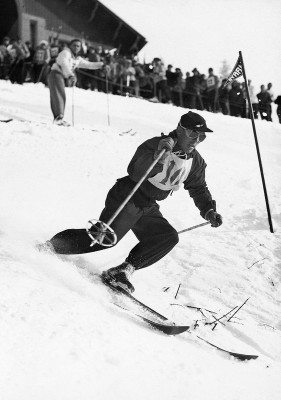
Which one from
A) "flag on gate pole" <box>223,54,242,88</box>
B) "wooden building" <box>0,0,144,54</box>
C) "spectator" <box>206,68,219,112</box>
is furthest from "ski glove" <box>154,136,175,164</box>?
"wooden building" <box>0,0,144,54</box>

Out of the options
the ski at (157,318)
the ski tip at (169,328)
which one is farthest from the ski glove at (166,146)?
the ski tip at (169,328)

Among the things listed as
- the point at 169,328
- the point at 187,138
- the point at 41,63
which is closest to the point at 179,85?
the point at 41,63

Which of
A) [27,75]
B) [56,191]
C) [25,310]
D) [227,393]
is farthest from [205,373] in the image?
[27,75]

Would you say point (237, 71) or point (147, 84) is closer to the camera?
point (237, 71)

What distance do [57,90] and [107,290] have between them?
580 centimetres

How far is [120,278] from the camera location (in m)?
3.81

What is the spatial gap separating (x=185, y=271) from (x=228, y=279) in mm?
447

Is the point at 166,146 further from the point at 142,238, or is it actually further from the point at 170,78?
the point at 170,78

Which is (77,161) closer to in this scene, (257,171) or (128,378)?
(257,171)

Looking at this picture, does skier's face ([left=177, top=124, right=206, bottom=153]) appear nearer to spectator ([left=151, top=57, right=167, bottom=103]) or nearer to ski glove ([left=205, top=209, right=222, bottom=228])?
ski glove ([left=205, top=209, right=222, bottom=228])

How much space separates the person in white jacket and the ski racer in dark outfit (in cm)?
495

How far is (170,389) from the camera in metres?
2.40

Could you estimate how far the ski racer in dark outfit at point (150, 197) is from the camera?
148 inches

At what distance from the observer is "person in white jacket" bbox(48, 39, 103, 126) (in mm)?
8453
